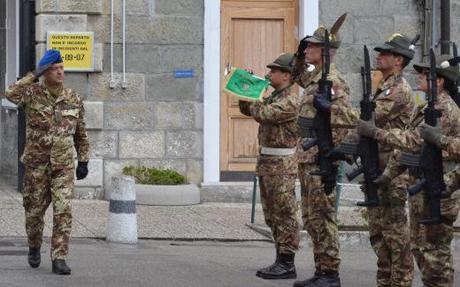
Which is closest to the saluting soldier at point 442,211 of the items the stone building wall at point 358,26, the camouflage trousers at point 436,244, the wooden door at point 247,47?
the camouflage trousers at point 436,244

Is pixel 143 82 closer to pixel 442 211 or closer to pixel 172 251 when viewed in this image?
pixel 172 251

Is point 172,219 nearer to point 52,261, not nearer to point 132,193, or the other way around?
point 132,193

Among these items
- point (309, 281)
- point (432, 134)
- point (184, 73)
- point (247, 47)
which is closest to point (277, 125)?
point (309, 281)

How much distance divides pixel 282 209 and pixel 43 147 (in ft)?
6.97

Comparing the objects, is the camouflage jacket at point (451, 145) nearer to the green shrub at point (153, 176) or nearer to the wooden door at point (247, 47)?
the green shrub at point (153, 176)

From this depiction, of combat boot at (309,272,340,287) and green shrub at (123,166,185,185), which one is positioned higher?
green shrub at (123,166,185,185)

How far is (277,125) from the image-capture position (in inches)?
417

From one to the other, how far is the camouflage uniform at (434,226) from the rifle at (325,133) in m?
0.92

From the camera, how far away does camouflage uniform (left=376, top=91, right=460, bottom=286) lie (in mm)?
8469

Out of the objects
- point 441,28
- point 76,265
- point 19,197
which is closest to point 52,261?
point 76,265

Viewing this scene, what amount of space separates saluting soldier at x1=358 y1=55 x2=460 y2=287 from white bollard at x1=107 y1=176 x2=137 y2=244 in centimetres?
422

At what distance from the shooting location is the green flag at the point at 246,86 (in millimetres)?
10555

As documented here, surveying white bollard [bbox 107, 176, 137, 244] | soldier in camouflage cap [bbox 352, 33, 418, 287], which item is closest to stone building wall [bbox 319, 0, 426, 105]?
white bollard [bbox 107, 176, 137, 244]

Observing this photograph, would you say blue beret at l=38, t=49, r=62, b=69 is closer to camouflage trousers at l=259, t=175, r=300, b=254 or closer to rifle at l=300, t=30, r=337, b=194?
camouflage trousers at l=259, t=175, r=300, b=254
